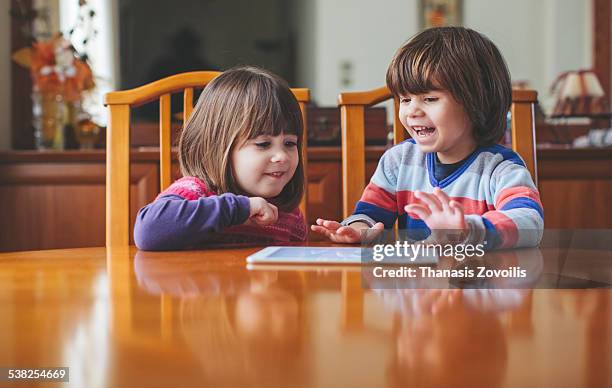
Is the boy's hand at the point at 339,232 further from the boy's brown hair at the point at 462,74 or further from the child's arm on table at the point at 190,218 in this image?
the boy's brown hair at the point at 462,74

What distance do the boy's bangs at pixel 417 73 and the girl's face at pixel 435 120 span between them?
12mm

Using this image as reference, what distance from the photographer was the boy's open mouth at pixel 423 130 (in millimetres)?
1132

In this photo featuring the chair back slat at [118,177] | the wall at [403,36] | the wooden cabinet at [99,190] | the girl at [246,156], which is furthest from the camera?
the wall at [403,36]

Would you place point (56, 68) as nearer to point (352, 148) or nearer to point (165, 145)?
point (165, 145)

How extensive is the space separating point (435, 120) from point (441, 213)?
352 mm

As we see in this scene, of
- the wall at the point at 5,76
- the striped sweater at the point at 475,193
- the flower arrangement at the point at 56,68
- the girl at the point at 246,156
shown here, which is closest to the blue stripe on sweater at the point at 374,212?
the striped sweater at the point at 475,193

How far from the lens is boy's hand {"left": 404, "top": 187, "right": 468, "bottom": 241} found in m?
0.79

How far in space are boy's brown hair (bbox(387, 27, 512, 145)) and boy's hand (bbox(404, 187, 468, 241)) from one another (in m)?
0.36

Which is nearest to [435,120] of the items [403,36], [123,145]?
[123,145]

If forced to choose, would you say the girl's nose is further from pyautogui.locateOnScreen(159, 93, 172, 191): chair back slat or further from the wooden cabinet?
the wooden cabinet

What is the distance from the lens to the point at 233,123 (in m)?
1.16

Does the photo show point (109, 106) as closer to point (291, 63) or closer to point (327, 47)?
point (291, 63)

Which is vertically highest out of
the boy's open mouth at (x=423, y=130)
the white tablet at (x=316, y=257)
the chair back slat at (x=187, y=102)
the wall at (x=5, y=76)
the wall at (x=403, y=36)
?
the wall at (x=403, y=36)

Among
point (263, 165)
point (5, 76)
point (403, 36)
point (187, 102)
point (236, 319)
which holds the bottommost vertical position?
point (236, 319)
